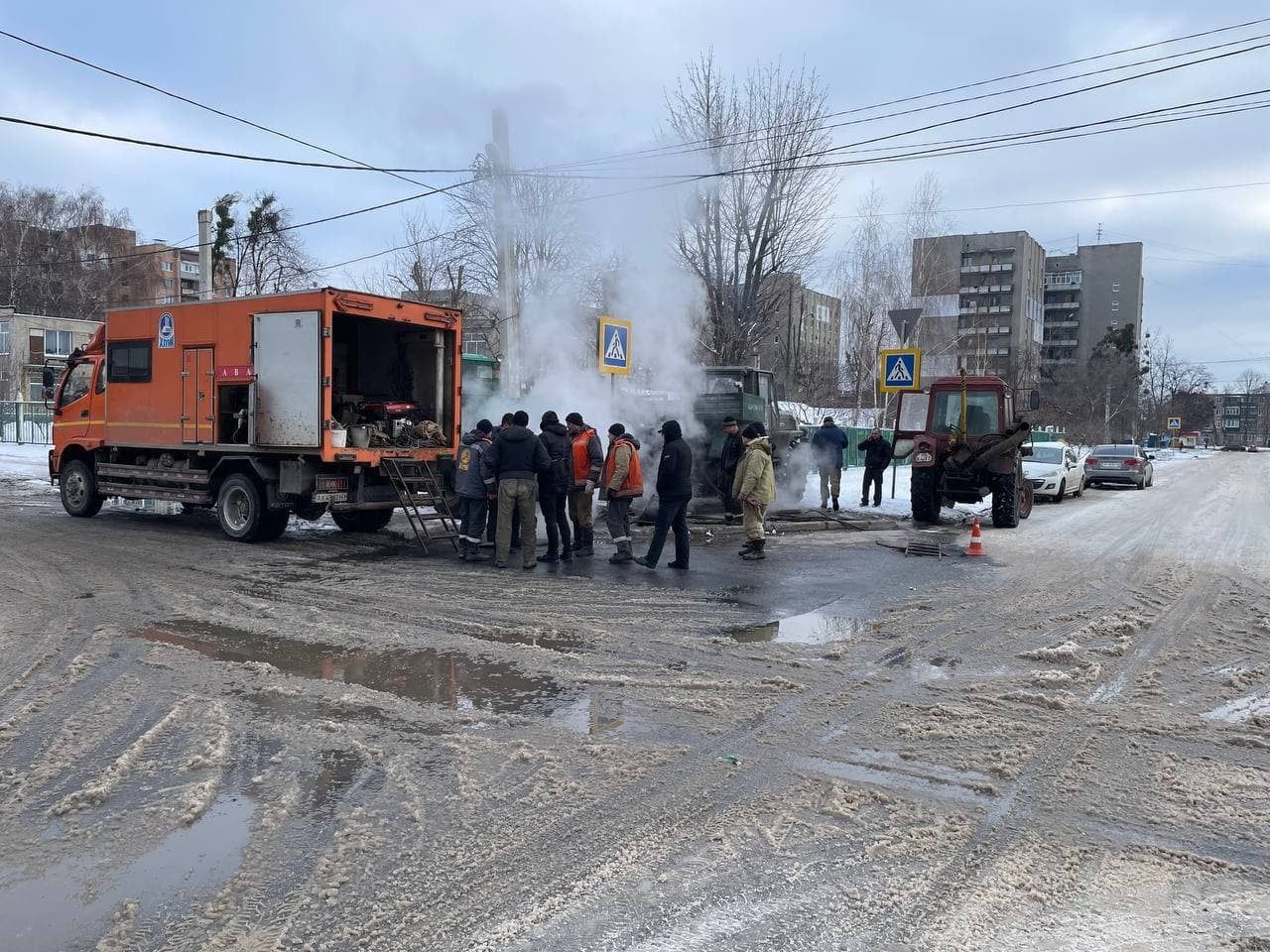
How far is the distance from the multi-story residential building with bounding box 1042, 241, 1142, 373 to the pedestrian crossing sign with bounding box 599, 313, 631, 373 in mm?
112305

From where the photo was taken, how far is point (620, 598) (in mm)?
8977

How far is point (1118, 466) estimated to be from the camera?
28.2 m

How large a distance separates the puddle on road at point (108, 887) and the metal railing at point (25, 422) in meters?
40.5

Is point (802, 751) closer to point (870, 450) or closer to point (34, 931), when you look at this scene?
point (34, 931)

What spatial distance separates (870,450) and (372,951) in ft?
52.2

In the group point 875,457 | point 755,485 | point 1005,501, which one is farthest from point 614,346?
point 1005,501

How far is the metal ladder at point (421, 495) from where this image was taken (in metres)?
11.8

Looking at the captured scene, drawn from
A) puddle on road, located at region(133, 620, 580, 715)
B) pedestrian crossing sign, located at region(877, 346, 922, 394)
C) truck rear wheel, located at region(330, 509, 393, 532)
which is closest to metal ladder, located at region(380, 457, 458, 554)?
truck rear wheel, located at region(330, 509, 393, 532)

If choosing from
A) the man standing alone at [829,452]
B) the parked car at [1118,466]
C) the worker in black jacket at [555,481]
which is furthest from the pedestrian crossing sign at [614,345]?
the parked car at [1118,466]

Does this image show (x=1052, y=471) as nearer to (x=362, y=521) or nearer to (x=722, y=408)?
(x=722, y=408)

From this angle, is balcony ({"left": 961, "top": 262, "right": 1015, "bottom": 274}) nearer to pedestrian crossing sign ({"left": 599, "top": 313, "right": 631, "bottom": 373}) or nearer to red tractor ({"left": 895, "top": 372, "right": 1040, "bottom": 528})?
red tractor ({"left": 895, "top": 372, "right": 1040, "bottom": 528})

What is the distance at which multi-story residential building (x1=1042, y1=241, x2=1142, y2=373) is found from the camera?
11625 cm

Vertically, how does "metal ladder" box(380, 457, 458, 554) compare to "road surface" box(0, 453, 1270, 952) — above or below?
above

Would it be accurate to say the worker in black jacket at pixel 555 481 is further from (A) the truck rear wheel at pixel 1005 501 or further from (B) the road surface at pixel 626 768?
(A) the truck rear wheel at pixel 1005 501
